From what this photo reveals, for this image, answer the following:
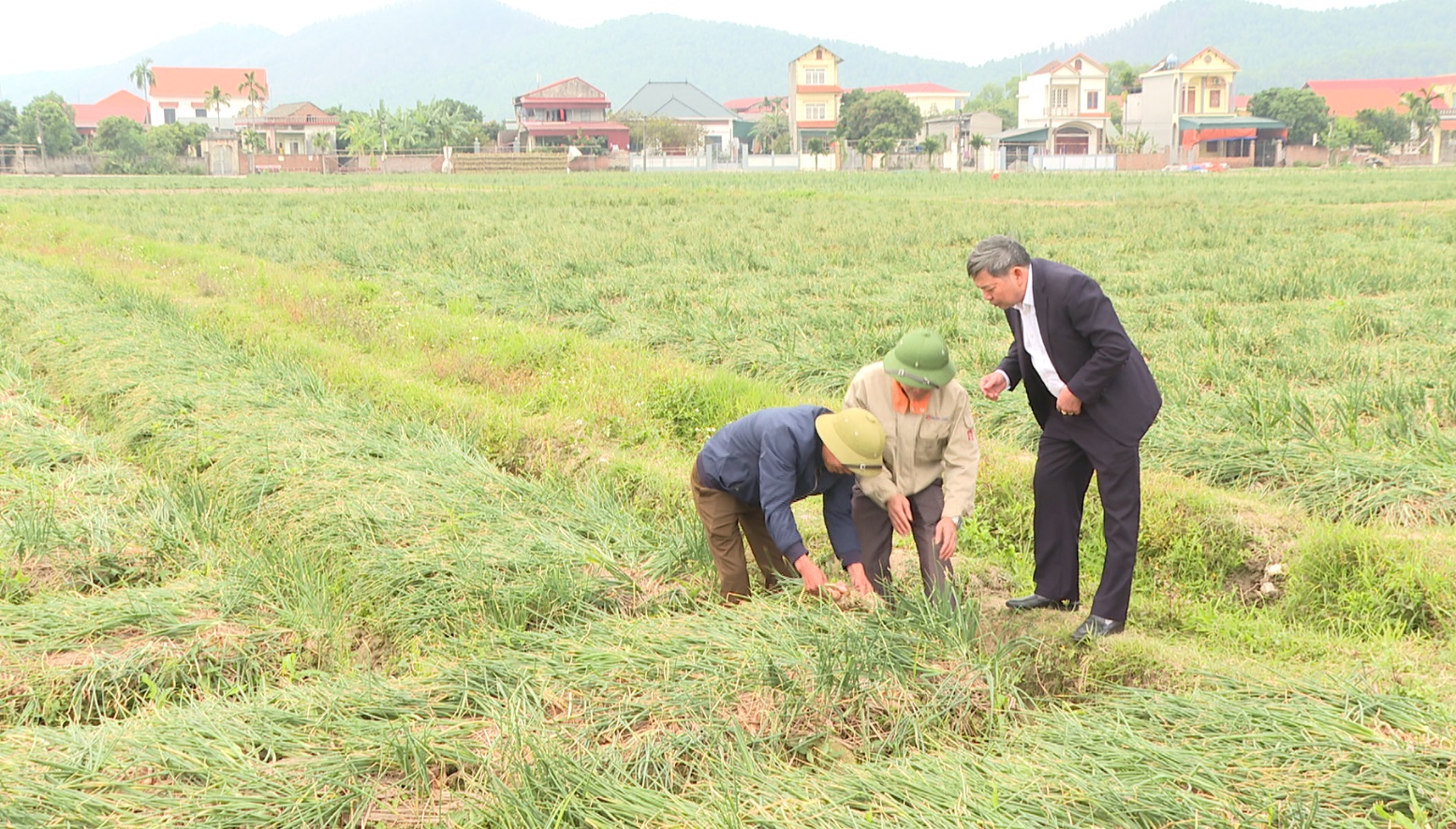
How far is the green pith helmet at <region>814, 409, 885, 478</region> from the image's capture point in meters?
3.84

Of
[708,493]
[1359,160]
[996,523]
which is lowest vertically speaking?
[996,523]

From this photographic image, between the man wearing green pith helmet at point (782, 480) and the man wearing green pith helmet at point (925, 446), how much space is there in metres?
0.18

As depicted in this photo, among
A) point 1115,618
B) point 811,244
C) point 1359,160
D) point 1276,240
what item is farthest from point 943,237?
point 1359,160

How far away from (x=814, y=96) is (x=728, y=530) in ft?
305

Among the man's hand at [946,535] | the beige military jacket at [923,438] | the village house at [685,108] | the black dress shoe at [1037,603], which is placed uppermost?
the village house at [685,108]

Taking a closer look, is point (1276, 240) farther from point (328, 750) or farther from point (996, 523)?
point (328, 750)

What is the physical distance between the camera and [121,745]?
3.43 meters

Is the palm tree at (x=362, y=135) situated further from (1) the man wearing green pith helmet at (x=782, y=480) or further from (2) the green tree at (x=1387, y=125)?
(1) the man wearing green pith helmet at (x=782, y=480)

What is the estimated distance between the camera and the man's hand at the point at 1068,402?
4301 mm

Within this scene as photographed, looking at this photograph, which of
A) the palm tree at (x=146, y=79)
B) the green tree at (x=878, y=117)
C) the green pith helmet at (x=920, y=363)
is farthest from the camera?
the palm tree at (x=146, y=79)

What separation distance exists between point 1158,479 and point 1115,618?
1.87 m

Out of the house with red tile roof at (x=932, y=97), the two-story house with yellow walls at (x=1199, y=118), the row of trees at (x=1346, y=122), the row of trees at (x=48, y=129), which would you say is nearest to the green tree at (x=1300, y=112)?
the row of trees at (x=1346, y=122)

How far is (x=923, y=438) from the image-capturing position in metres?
4.24

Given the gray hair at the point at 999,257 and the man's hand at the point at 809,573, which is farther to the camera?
the gray hair at the point at 999,257
